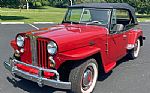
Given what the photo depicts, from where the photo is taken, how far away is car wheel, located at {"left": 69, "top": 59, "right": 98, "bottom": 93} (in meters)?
4.50

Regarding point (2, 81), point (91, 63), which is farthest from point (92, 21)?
point (2, 81)

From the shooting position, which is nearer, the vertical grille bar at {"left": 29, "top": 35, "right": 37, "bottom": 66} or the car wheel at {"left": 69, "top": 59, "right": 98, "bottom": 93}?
the car wheel at {"left": 69, "top": 59, "right": 98, "bottom": 93}

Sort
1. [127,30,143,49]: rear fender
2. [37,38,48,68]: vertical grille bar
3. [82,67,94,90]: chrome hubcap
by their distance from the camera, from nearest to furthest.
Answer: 1. [37,38,48,68]: vertical grille bar
2. [82,67,94,90]: chrome hubcap
3. [127,30,143,49]: rear fender

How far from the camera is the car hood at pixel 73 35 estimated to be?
14.8 ft

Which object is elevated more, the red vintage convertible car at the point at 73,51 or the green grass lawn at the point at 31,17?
the red vintage convertible car at the point at 73,51

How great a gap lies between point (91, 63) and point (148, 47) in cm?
581

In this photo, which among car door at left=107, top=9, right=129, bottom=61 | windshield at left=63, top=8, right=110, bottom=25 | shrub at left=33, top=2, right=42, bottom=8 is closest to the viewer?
car door at left=107, top=9, right=129, bottom=61

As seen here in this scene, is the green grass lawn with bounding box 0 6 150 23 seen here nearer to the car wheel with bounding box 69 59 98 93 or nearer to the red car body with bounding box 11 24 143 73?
the red car body with bounding box 11 24 143 73

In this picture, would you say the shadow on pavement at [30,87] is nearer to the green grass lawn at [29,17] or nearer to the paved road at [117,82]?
the paved road at [117,82]

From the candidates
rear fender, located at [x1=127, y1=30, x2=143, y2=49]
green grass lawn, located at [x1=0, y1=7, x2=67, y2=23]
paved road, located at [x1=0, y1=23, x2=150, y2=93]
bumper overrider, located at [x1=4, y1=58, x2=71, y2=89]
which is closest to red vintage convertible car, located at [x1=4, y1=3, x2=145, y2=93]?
bumper overrider, located at [x1=4, y1=58, x2=71, y2=89]

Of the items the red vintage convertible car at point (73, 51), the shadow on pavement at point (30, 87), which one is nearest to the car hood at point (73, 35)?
the red vintage convertible car at point (73, 51)

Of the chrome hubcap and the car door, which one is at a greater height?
the car door

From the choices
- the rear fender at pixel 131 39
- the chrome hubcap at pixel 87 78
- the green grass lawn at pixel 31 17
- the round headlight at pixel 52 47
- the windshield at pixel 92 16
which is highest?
the windshield at pixel 92 16


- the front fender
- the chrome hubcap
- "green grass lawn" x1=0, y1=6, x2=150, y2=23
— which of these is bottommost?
"green grass lawn" x1=0, y1=6, x2=150, y2=23
